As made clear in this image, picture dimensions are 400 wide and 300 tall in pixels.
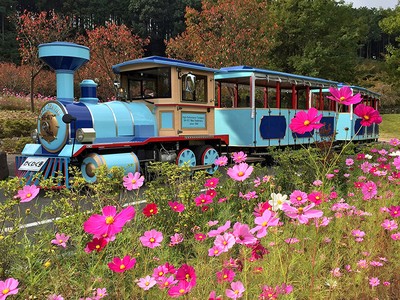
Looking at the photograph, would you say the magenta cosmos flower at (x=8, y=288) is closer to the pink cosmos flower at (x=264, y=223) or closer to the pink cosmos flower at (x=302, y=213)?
the pink cosmos flower at (x=264, y=223)

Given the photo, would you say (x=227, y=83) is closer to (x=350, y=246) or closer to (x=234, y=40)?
(x=234, y=40)

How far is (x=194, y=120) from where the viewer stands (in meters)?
8.12

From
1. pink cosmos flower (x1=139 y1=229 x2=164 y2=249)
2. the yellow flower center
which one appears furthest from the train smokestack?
the yellow flower center

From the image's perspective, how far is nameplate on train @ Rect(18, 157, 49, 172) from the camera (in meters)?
6.40

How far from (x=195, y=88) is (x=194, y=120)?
693 millimetres

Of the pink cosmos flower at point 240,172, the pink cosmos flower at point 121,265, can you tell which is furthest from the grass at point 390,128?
the pink cosmos flower at point 121,265

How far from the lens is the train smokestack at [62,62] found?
278 inches

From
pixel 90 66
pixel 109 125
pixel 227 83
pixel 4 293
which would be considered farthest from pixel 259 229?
pixel 90 66

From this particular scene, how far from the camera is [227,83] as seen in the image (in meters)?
10.4

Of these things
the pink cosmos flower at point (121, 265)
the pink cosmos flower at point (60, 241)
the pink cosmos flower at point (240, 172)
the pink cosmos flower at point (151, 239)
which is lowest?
the pink cosmos flower at point (60, 241)

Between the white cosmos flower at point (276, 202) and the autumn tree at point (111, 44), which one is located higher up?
the autumn tree at point (111, 44)

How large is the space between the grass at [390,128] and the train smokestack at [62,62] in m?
20.6

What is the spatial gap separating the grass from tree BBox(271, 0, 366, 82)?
4.53m

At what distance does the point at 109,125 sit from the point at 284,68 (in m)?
20.7
